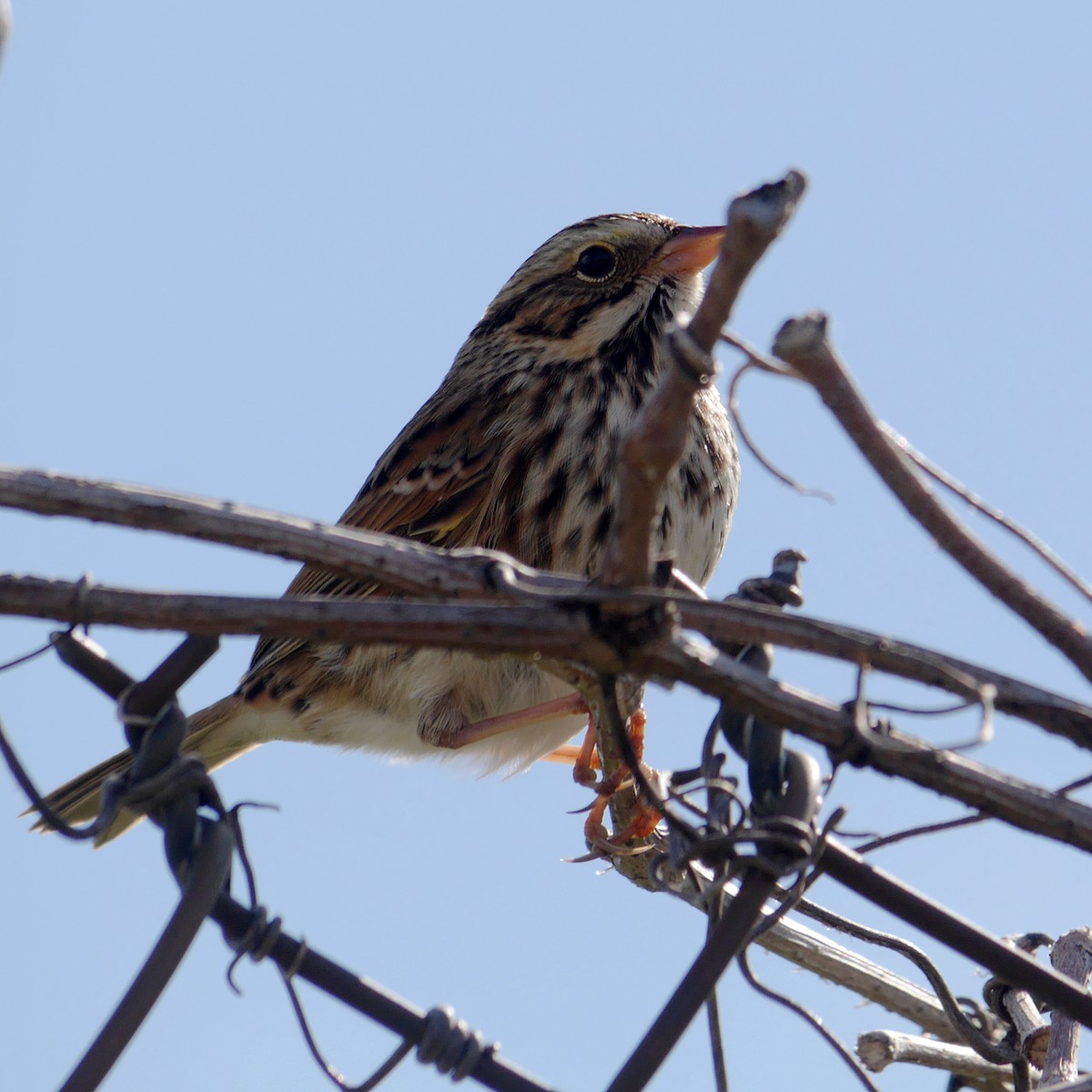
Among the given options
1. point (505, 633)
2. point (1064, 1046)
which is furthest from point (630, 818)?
point (505, 633)

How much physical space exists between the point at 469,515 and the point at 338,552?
9.44 feet

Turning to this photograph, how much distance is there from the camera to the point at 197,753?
5.17 meters

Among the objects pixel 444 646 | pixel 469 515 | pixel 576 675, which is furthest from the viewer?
pixel 469 515

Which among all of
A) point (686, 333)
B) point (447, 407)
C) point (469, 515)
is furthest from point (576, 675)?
point (447, 407)

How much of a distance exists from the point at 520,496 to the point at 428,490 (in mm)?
404

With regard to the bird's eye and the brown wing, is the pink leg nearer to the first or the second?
the brown wing

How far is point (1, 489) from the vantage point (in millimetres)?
1837

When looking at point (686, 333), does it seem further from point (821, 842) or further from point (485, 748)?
point (485, 748)

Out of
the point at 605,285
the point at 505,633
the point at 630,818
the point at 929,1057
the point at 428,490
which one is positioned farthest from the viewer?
the point at 605,285

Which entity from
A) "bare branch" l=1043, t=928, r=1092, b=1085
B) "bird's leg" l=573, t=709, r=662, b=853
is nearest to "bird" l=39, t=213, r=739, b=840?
"bird's leg" l=573, t=709, r=662, b=853

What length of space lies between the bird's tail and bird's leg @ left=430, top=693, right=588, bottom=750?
0.83m

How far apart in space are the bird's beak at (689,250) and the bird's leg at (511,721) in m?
1.51

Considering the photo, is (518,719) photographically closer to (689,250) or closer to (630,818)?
(630,818)

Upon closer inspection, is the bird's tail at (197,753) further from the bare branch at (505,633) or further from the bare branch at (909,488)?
the bare branch at (909,488)
